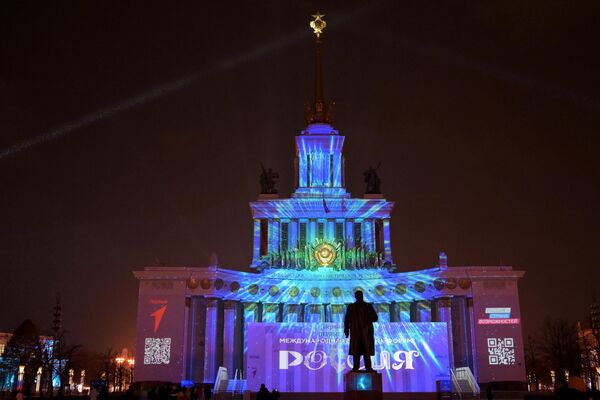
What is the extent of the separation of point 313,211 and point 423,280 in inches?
604

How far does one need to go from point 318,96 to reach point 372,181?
44.4 ft

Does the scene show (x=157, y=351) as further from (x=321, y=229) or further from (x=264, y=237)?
(x=321, y=229)

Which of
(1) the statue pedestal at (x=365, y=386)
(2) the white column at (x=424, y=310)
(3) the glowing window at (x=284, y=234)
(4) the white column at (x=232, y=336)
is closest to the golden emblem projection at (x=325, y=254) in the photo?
(3) the glowing window at (x=284, y=234)

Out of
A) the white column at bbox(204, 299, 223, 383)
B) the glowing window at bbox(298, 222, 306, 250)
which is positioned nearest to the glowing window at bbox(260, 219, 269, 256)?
the glowing window at bbox(298, 222, 306, 250)

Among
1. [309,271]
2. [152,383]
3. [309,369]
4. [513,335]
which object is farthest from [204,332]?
[513,335]

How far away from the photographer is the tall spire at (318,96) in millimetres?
75938

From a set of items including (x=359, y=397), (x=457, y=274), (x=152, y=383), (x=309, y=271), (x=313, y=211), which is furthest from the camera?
(x=313, y=211)

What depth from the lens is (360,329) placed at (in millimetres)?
20766

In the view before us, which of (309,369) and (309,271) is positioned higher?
(309,271)

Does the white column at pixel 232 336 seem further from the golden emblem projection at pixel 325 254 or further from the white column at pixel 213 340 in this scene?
the golden emblem projection at pixel 325 254

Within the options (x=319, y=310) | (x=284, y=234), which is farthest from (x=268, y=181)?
(x=319, y=310)

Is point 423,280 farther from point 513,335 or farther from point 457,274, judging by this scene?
point 513,335

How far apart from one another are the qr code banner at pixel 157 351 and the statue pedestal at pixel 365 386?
35883 mm

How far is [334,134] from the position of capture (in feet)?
242
